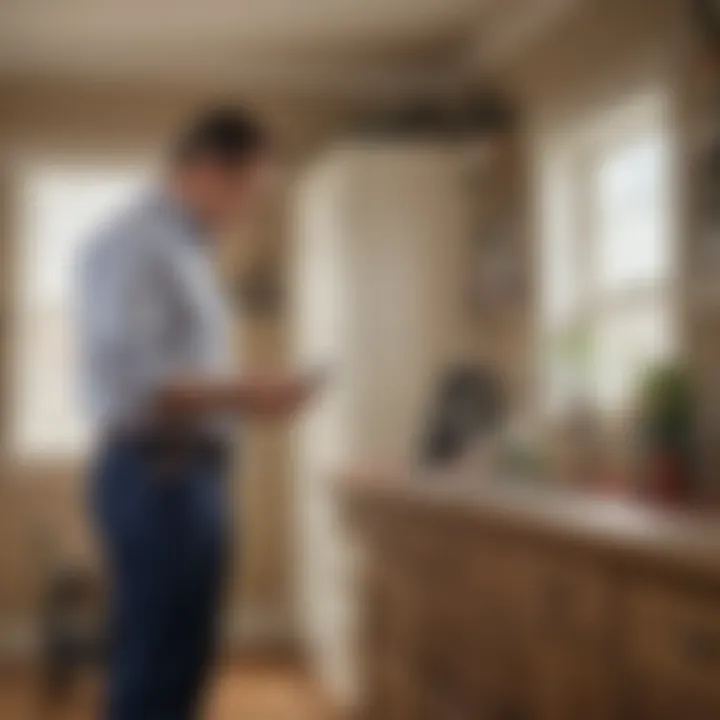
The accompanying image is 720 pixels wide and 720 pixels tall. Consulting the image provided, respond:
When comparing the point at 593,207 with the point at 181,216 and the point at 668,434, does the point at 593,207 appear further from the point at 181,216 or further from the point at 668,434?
the point at 181,216

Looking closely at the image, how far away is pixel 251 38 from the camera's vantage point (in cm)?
373

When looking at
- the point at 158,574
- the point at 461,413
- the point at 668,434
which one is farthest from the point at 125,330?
the point at 461,413

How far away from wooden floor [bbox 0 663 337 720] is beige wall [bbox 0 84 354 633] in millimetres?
304

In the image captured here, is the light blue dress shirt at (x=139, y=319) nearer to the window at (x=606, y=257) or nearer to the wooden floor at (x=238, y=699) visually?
the window at (x=606, y=257)

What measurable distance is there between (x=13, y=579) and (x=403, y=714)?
1.66 m

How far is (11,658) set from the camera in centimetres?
392

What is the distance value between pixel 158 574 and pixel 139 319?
0.32m

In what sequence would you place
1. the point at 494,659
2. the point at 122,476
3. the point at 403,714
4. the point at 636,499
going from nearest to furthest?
the point at 122,476 < the point at 494,659 < the point at 636,499 < the point at 403,714

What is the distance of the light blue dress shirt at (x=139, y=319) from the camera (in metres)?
1.85

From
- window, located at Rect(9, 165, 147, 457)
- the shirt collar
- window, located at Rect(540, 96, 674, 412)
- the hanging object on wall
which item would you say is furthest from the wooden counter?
window, located at Rect(9, 165, 147, 457)

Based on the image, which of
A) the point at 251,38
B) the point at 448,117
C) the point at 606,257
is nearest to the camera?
the point at 606,257

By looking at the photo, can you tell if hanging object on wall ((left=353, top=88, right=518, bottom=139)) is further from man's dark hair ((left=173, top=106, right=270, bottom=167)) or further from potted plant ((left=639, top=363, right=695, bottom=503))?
man's dark hair ((left=173, top=106, right=270, bottom=167))

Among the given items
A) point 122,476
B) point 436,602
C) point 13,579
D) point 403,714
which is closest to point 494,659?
point 436,602

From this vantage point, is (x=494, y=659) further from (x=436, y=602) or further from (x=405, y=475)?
(x=405, y=475)
